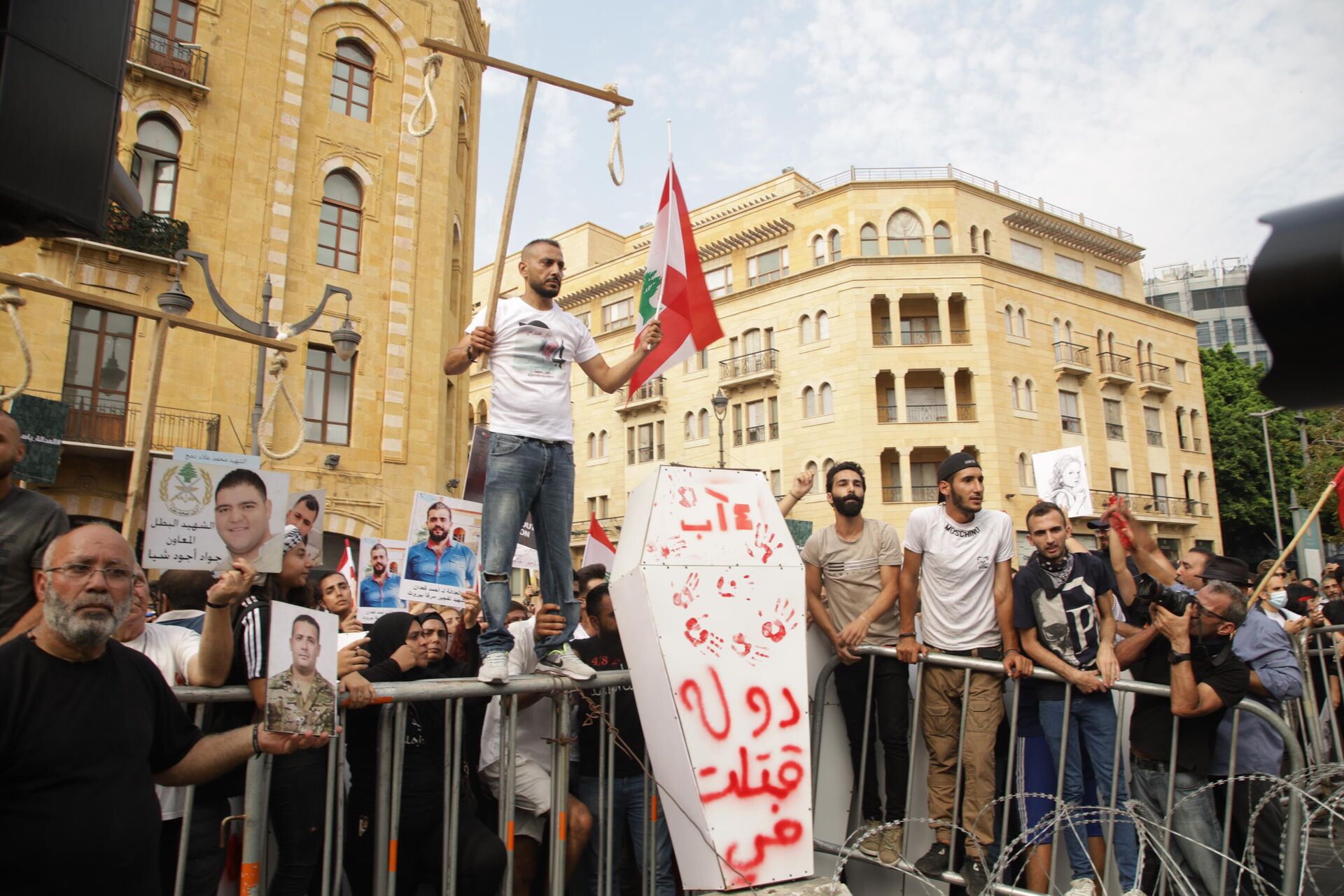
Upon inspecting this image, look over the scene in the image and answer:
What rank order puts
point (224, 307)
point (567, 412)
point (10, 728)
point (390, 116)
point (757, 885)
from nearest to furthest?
point (10, 728) → point (757, 885) → point (567, 412) → point (224, 307) → point (390, 116)

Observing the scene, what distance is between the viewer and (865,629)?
5.06 metres

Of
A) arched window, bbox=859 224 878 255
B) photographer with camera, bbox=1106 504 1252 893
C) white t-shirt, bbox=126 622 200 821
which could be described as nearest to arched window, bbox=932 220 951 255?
arched window, bbox=859 224 878 255

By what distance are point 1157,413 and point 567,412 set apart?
44.1 m

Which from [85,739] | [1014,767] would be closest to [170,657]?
[85,739]

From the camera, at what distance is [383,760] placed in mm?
3605

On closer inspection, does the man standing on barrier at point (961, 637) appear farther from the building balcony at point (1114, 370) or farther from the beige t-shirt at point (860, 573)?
the building balcony at point (1114, 370)

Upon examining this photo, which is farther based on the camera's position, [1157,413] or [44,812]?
[1157,413]

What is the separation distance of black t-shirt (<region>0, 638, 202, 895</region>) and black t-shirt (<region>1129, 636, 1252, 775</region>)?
4.36 m

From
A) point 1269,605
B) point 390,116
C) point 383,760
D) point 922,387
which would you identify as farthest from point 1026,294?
point 383,760

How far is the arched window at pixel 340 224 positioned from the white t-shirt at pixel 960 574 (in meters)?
15.9

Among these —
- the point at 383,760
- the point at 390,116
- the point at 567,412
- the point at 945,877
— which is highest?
the point at 390,116

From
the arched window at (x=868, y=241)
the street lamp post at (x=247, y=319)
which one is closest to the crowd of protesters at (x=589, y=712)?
the street lamp post at (x=247, y=319)

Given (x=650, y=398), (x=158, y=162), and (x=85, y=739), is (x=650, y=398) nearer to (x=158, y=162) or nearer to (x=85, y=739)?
(x=158, y=162)

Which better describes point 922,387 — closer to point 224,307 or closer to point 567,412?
point 224,307
